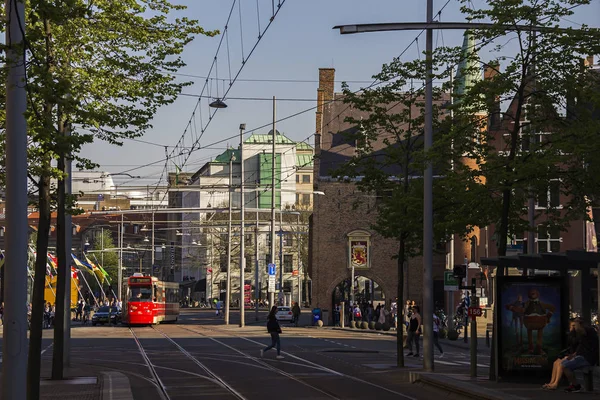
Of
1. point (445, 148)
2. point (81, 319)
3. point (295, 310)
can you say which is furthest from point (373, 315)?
point (445, 148)

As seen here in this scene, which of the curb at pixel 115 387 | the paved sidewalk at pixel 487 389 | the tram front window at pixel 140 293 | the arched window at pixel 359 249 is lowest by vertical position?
the curb at pixel 115 387

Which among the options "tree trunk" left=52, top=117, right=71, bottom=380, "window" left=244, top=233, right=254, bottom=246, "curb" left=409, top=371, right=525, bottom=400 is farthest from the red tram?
"window" left=244, top=233, right=254, bottom=246

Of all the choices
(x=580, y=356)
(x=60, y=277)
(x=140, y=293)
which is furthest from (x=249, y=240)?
(x=580, y=356)

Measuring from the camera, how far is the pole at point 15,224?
42.8 ft

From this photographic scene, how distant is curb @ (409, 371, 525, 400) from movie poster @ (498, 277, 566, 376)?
117 centimetres

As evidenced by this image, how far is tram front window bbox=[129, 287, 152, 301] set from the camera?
64.9 m

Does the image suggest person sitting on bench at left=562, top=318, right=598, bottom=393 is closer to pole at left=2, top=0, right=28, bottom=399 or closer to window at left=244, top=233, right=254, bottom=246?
pole at left=2, top=0, right=28, bottom=399

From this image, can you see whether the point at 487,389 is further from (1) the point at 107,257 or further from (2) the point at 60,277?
(1) the point at 107,257

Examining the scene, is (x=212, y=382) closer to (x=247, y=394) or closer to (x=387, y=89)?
(x=247, y=394)

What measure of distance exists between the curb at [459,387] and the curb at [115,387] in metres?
6.33

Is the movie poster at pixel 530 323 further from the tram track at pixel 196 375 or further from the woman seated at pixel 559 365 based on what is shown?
the tram track at pixel 196 375

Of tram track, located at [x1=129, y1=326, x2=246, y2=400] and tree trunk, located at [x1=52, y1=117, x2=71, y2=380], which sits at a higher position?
tree trunk, located at [x1=52, y1=117, x2=71, y2=380]

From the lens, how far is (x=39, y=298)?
60.7ft

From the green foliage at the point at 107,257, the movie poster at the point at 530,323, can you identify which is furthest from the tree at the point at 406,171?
the green foliage at the point at 107,257
